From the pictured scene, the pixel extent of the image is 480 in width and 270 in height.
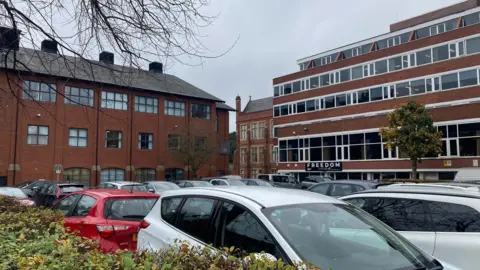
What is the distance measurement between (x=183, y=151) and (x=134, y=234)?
36440 millimetres

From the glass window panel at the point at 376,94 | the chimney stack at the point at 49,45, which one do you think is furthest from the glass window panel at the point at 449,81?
the chimney stack at the point at 49,45

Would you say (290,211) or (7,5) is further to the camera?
(7,5)

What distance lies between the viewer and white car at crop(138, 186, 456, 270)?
11.2ft

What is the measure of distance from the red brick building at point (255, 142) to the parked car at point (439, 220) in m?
55.2

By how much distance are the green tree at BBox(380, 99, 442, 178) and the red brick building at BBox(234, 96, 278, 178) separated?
99.8 ft

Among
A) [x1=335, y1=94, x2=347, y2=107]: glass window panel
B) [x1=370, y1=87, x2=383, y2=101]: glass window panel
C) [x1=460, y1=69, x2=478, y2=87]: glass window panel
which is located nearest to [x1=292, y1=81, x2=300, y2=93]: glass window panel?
[x1=335, y1=94, x2=347, y2=107]: glass window panel

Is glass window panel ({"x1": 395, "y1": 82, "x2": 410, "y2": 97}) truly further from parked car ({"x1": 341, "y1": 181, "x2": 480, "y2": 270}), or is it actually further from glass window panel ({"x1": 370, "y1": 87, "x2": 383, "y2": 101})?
parked car ({"x1": 341, "y1": 181, "x2": 480, "y2": 270})

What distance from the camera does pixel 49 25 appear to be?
18.9 feet

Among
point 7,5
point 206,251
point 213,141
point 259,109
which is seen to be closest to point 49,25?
point 7,5

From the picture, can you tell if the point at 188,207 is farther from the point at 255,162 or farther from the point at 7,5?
the point at 255,162

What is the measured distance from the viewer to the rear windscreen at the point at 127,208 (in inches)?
275

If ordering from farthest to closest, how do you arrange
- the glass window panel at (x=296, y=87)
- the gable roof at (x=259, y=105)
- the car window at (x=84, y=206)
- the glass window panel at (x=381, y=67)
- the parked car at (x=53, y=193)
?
the gable roof at (x=259, y=105)
the glass window panel at (x=296, y=87)
the glass window panel at (x=381, y=67)
the parked car at (x=53, y=193)
the car window at (x=84, y=206)

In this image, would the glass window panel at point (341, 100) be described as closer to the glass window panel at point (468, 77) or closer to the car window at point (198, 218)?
the glass window panel at point (468, 77)

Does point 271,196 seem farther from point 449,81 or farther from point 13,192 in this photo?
point 449,81
